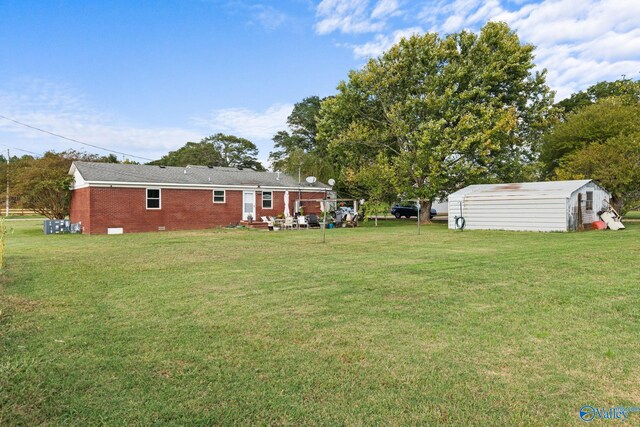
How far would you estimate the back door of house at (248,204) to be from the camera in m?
22.7

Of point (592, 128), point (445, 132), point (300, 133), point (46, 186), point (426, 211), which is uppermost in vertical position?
point (300, 133)

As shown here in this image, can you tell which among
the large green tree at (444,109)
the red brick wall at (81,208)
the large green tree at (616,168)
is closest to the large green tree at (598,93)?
the large green tree at (444,109)

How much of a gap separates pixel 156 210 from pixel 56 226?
15.3 ft

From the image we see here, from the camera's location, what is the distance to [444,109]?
2258 centimetres

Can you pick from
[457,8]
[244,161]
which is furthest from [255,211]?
[244,161]

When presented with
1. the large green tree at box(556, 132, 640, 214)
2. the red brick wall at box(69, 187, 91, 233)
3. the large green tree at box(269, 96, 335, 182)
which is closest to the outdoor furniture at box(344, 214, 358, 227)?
the large green tree at box(556, 132, 640, 214)

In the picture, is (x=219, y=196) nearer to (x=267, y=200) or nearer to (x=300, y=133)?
(x=267, y=200)

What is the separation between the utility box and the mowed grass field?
43.8 ft

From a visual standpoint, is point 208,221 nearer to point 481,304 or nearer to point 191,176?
point 191,176

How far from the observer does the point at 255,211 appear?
22.9 m

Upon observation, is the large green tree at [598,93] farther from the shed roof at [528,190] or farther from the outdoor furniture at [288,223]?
the outdoor furniture at [288,223]

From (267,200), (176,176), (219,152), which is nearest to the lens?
(176,176)

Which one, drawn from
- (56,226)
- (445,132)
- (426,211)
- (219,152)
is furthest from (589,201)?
(219,152)

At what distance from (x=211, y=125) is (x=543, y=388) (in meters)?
33.9
